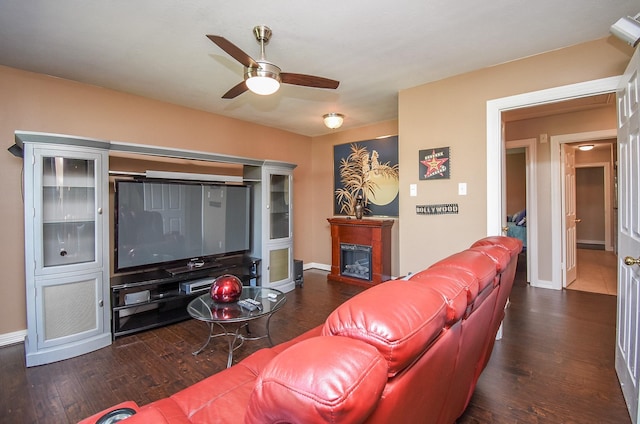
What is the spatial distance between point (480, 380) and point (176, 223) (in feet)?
10.4

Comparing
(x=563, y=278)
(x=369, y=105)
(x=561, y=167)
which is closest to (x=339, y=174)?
(x=369, y=105)

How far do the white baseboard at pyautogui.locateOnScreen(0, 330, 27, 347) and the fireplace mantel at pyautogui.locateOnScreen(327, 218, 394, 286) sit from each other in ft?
11.8

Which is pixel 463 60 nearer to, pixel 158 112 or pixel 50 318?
pixel 158 112

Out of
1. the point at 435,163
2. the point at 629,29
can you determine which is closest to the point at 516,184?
the point at 435,163

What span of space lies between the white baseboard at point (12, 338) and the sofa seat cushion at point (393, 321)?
11.7 ft

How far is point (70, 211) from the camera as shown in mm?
A: 2641

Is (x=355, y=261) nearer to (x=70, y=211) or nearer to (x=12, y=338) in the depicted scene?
(x=70, y=211)

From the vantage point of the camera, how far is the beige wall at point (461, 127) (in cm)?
238

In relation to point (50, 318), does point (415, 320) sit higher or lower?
higher

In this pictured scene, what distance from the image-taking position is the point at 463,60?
263cm

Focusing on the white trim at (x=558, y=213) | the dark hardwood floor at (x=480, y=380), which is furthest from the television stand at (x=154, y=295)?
the white trim at (x=558, y=213)

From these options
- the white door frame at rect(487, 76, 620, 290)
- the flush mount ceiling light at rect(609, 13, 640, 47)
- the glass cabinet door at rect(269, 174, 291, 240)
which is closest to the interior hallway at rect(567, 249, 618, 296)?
the white door frame at rect(487, 76, 620, 290)

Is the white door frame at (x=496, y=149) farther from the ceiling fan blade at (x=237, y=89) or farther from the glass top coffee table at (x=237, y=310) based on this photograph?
the ceiling fan blade at (x=237, y=89)

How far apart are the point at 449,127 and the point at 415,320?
2758mm
